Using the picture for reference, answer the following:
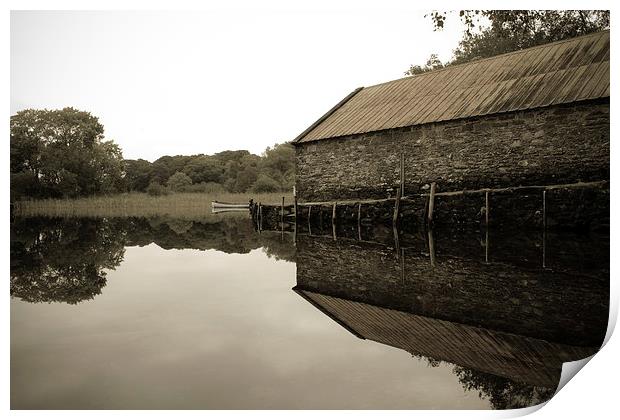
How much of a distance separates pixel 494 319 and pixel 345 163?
10607 mm

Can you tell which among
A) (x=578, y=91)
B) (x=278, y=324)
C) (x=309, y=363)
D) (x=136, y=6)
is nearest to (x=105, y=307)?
(x=278, y=324)

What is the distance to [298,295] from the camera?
16.6ft

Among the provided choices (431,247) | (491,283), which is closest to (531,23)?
(431,247)

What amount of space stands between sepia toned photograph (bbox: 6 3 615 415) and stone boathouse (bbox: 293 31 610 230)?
0.07 metres

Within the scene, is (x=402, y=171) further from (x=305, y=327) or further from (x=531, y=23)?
(x=305, y=327)

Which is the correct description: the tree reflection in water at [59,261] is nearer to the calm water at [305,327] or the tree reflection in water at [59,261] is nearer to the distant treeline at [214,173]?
the calm water at [305,327]

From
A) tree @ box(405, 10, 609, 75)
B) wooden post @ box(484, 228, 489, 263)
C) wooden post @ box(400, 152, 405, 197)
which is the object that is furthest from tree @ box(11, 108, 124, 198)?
wooden post @ box(400, 152, 405, 197)

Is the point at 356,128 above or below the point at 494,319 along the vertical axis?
above

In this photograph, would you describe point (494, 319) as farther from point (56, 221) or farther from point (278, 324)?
point (56, 221)

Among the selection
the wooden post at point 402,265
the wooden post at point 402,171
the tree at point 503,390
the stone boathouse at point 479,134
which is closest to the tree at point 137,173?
the wooden post at point 402,265

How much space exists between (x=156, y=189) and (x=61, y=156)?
342cm

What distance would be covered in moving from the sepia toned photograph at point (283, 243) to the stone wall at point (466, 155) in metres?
0.06

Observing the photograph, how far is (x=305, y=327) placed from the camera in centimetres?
388

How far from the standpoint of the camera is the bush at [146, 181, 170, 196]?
27.1ft
